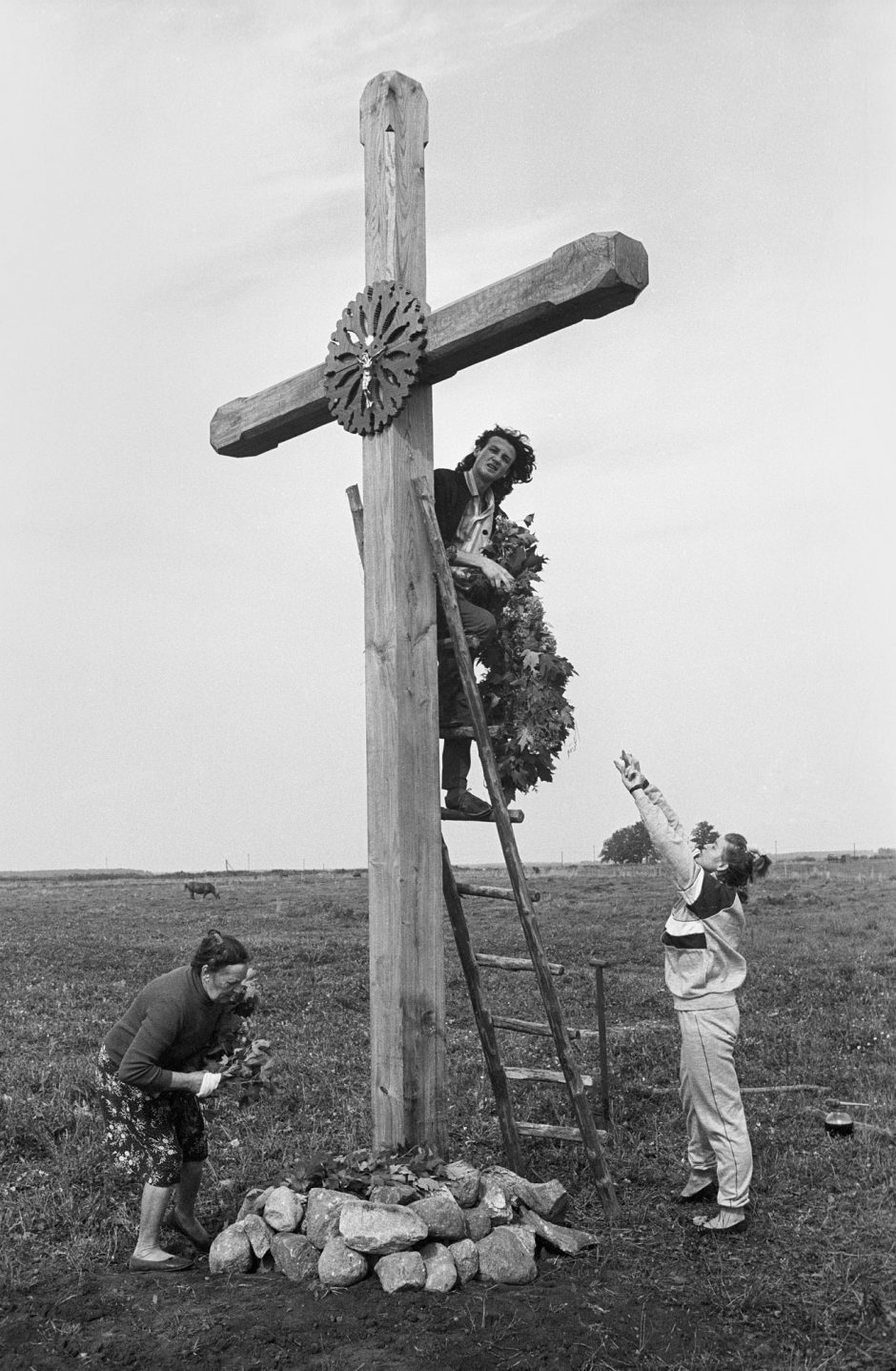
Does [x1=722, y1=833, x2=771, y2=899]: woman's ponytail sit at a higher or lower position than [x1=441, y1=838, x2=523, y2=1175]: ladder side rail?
higher

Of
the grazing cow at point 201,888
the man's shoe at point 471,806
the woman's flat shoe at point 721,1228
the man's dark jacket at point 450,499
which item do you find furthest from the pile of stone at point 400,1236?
the man's dark jacket at point 450,499

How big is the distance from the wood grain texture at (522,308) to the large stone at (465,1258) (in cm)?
447

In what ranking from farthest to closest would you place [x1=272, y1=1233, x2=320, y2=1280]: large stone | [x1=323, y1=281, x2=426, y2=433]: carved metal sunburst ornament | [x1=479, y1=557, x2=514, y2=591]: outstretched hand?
[x1=479, y1=557, x2=514, y2=591]: outstretched hand < [x1=323, y1=281, x2=426, y2=433]: carved metal sunburst ornament < [x1=272, y1=1233, x2=320, y2=1280]: large stone

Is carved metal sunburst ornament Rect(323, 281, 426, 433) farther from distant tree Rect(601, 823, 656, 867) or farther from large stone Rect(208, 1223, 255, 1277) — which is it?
distant tree Rect(601, 823, 656, 867)

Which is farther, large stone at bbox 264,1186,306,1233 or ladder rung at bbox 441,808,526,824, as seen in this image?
ladder rung at bbox 441,808,526,824

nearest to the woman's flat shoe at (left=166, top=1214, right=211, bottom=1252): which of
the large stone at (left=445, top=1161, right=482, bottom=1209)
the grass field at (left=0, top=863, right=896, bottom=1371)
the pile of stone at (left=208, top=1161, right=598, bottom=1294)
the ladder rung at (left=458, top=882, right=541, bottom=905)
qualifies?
the grass field at (left=0, top=863, right=896, bottom=1371)

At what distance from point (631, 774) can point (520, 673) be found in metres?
1.02

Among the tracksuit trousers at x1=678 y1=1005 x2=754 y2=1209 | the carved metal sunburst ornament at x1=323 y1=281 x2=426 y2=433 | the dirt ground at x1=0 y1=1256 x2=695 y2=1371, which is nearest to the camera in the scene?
the dirt ground at x1=0 y1=1256 x2=695 y2=1371

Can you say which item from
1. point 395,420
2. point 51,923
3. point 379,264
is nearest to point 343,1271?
point 395,420

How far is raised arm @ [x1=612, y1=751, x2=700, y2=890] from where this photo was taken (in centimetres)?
665

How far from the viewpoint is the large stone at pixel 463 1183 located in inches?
241

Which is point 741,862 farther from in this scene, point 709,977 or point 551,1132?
point 551,1132

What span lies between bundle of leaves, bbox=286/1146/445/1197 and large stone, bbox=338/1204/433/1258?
27cm

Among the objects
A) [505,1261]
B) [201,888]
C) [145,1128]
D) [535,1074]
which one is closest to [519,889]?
[535,1074]
